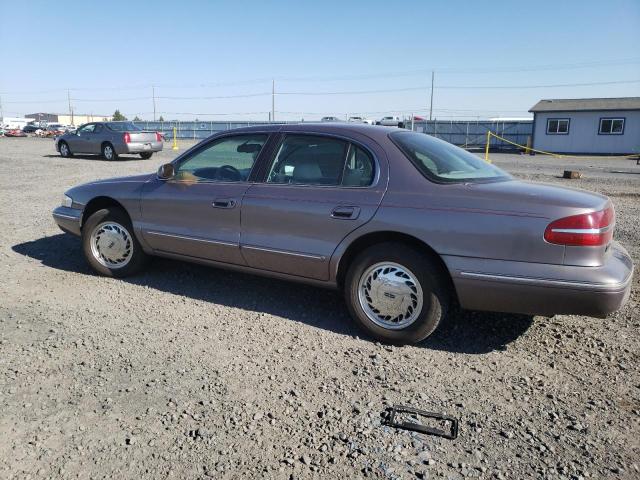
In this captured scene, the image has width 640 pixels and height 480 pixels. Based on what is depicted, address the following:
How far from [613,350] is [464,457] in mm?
1854

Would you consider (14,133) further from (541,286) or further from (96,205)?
(541,286)

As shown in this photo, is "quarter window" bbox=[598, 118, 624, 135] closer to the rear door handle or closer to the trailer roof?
the trailer roof

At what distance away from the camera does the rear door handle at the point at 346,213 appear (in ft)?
12.6

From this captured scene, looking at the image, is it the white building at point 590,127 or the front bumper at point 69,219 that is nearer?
the front bumper at point 69,219

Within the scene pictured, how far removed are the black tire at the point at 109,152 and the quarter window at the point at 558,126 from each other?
26.5 metres

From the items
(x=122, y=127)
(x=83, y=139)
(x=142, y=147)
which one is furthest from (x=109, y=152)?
(x=83, y=139)

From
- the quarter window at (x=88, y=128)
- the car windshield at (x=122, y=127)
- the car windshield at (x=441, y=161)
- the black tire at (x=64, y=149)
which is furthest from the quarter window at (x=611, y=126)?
the car windshield at (x=441, y=161)

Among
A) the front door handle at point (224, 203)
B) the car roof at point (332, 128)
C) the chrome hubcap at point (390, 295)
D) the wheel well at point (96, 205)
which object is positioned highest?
the car roof at point (332, 128)

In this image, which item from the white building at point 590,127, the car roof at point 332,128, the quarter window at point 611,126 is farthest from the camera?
the quarter window at point 611,126

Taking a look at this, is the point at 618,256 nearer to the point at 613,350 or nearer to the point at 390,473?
the point at 613,350

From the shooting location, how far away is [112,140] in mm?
19172

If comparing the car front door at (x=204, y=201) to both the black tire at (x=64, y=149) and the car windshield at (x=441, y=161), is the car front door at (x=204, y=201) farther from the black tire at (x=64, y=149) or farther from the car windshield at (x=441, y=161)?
the black tire at (x=64, y=149)

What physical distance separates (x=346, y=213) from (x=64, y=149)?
19.9 metres

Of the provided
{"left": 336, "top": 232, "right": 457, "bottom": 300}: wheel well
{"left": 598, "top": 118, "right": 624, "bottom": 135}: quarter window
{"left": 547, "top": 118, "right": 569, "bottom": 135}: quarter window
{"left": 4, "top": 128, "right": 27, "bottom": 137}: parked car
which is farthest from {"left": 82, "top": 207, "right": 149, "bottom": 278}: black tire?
{"left": 4, "top": 128, "right": 27, "bottom": 137}: parked car
